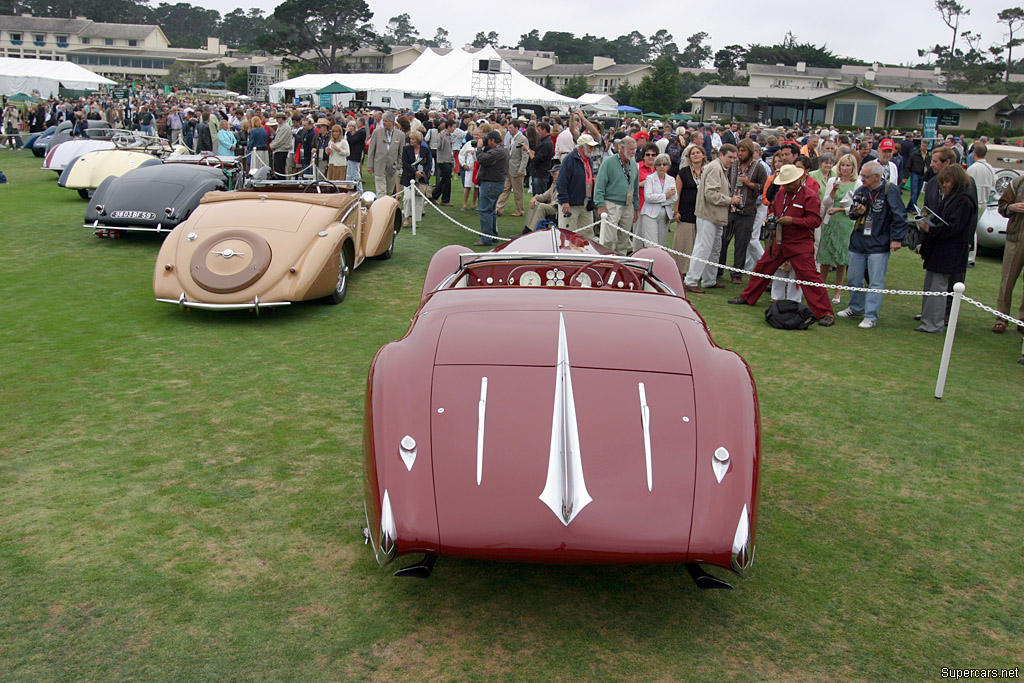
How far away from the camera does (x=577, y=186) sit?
1078cm

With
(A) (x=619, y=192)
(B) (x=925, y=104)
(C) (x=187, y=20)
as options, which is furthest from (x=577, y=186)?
(C) (x=187, y=20)

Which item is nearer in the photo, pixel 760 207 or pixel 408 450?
pixel 408 450

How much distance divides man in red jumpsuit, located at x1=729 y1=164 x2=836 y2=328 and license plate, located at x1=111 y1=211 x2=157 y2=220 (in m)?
8.03

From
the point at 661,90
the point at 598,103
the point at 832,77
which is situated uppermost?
the point at 832,77

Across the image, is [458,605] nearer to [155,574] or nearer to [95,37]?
[155,574]

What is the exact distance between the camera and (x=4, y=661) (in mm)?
3039

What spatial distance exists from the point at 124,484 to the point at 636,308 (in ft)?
9.84

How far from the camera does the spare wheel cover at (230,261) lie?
7586 mm

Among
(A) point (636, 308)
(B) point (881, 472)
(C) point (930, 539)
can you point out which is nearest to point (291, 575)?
(A) point (636, 308)

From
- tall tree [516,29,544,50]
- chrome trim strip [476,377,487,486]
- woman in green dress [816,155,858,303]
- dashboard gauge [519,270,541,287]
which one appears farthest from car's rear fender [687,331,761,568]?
tall tree [516,29,544,50]

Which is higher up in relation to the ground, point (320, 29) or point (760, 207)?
point (320, 29)

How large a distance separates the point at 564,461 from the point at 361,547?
51.2 inches

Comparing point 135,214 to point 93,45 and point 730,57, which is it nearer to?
point 730,57

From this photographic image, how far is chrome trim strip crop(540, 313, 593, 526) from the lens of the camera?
127 inches
